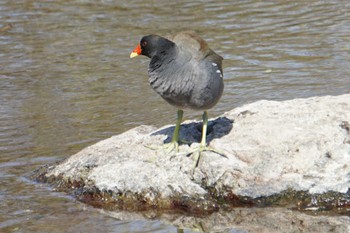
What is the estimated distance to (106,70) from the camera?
373 inches

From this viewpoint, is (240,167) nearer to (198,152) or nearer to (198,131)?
(198,152)

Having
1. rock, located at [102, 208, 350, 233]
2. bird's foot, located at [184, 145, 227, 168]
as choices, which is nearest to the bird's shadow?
bird's foot, located at [184, 145, 227, 168]

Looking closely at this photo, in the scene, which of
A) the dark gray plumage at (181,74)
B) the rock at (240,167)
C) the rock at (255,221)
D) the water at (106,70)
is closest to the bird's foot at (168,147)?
the rock at (240,167)

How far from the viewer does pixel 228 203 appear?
5.38 metres

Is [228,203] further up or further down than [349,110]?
further down

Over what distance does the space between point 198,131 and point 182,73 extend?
79cm

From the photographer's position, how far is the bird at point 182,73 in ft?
17.9

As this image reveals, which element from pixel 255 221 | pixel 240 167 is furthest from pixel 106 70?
pixel 255 221

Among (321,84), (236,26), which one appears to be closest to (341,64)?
(321,84)

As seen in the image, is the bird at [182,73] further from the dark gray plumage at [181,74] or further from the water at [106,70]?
the water at [106,70]

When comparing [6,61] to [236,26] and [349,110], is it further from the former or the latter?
[349,110]

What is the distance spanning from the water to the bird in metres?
0.92

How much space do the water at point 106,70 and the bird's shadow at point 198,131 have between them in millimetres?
927

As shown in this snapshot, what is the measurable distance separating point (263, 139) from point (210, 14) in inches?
244
